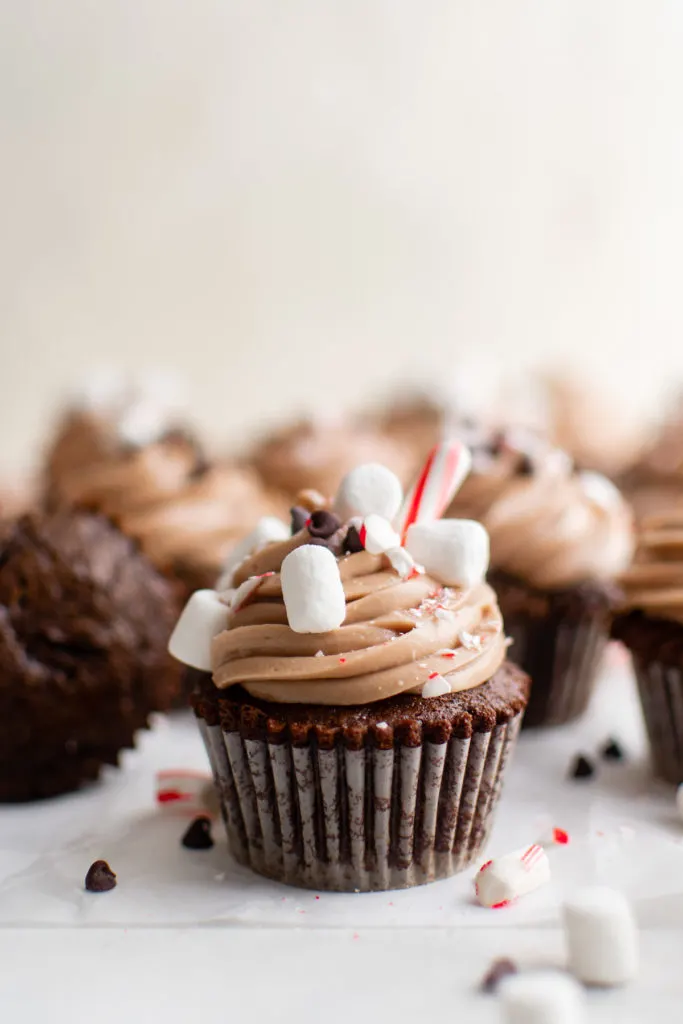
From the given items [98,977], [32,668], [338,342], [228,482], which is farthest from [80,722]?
[338,342]

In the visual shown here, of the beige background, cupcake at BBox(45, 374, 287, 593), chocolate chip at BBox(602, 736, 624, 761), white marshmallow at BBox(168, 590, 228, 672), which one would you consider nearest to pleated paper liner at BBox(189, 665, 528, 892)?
white marshmallow at BBox(168, 590, 228, 672)

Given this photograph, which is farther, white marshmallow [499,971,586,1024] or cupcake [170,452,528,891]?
cupcake [170,452,528,891]

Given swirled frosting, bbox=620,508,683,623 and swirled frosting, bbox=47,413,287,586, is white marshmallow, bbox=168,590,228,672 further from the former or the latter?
swirled frosting, bbox=620,508,683,623

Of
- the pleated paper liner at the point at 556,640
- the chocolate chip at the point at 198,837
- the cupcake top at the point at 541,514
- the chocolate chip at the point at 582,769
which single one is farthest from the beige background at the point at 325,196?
the chocolate chip at the point at 198,837

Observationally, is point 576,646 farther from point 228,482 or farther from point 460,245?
point 460,245

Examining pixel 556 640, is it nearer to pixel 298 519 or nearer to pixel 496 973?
pixel 298 519

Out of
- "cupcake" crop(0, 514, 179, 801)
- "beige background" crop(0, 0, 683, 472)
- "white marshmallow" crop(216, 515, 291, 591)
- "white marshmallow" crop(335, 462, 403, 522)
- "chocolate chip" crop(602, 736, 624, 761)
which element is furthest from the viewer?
"beige background" crop(0, 0, 683, 472)
